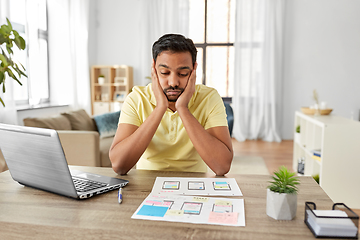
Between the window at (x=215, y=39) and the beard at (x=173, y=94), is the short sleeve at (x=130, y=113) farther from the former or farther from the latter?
the window at (x=215, y=39)

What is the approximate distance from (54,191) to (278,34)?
548 centimetres

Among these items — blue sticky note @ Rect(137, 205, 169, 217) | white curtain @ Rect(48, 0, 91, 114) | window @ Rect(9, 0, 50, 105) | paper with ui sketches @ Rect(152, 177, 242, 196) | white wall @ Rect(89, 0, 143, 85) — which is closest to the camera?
blue sticky note @ Rect(137, 205, 169, 217)

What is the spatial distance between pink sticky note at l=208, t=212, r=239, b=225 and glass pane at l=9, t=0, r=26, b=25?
14.5 ft

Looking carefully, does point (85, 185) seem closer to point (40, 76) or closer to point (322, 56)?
point (40, 76)

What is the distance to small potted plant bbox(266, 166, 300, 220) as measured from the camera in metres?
0.75

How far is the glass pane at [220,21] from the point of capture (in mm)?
5965

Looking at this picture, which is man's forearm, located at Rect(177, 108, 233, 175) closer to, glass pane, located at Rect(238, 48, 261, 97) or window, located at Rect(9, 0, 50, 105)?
window, located at Rect(9, 0, 50, 105)

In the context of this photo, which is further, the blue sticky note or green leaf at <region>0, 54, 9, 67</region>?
green leaf at <region>0, 54, 9, 67</region>

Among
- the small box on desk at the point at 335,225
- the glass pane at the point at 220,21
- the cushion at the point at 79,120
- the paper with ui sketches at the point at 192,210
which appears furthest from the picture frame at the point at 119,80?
the small box on desk at the point at 335,225

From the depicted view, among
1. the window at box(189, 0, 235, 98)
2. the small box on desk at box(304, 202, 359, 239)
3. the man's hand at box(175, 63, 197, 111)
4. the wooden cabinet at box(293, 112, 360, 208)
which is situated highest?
the window at box(189, 0, 235, 98)

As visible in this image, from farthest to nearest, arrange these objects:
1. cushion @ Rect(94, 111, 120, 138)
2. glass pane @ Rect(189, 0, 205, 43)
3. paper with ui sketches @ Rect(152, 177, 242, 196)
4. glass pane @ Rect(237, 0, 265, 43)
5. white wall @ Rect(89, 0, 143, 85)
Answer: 1. white wall @ Rect(89, 0, 143, 85)
2. glass pane @ Rect(189, 0, 205, 43)
3. glass pane @ Rect(237, 0, 265, 43)
4. cushion @ Rect(94, 111, 120, 138)
5. paper with ui sketches @ Rect(152, 177, 242, 196)

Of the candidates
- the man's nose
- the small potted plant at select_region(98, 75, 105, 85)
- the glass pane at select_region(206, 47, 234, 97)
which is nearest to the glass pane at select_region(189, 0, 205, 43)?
the glass pane at select_region(206, 47, 234, 97)

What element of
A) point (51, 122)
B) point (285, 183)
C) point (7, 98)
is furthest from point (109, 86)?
point (285, 183)

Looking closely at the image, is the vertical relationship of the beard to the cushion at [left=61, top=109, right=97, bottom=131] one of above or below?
above
